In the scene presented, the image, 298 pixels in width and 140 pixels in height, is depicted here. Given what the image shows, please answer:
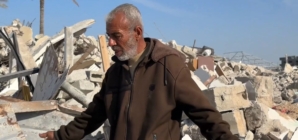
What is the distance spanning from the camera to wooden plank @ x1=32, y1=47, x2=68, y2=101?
4.62 metres

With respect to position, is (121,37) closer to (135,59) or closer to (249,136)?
(135,59)

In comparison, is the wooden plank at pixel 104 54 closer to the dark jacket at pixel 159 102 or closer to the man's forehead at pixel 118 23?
the dark jacket at pixel 159 102

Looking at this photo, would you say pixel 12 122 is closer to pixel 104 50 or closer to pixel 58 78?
pixel 58 78

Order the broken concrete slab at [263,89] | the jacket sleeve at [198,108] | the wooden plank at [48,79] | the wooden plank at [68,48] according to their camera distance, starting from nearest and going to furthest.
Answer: the jacket sleeve at [198,108] < the wooden plank at [48,79] < the wooden plank at [68,48] < the broken concrete slab at [263,89]

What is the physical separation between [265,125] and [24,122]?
292cm

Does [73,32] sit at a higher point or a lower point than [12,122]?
higher

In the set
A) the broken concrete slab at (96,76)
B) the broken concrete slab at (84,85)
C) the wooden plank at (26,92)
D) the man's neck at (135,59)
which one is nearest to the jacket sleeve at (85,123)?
the man's neck at (135,59)

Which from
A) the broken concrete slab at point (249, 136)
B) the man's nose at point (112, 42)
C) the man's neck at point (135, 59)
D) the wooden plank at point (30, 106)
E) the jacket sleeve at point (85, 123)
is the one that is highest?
the man's nose at point (112, 42)

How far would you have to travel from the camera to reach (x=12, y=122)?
2988mm

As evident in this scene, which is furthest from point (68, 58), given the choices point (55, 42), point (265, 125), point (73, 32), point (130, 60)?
point (130, 60)

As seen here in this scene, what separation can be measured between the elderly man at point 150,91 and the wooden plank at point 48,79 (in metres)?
2.37

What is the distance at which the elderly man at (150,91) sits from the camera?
6.84 feet

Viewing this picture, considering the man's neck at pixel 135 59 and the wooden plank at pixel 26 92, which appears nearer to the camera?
the man's neck at pixel 135 59

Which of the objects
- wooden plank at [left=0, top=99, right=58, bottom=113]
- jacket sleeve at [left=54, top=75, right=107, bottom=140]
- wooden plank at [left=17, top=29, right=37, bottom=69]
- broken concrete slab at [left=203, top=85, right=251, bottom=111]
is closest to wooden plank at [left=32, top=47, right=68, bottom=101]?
wooden plank at [left=0, top=99, right=58, bottom=113]
